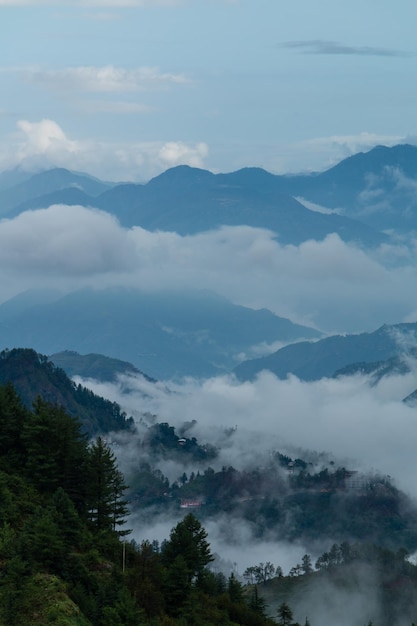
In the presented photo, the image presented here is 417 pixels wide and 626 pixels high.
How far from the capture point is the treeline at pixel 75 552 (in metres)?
55.2

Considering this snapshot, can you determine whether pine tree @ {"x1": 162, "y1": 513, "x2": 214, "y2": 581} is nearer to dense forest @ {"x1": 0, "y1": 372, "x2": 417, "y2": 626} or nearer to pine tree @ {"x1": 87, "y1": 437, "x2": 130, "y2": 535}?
dense forest @ {"x1": 0, "y1": 372, "x2": 417, "y2": 626}

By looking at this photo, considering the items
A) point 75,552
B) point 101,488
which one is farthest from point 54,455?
point 75,552

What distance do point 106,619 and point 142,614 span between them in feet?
14.0

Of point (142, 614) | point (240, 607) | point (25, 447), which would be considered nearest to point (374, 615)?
point (240, 607)

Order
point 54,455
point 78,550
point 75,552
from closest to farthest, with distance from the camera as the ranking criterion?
point 75,552 < point 78,550 < point 54,455

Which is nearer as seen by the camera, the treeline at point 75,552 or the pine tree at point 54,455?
the treeline at point 75,552

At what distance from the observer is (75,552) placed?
206 ft

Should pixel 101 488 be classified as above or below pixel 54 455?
below

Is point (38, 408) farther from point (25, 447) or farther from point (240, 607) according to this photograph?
point (240, 607)

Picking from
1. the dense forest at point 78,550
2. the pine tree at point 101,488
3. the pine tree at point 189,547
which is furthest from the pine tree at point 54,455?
the pine tree at point 189,547

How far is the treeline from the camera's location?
181ft

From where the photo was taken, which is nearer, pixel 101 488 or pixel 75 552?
pixel 75 552

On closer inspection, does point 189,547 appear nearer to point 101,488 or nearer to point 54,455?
point 101,488

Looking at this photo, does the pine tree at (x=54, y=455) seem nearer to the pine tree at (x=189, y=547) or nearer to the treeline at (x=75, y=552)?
the treeline at (x=75, y=552)
